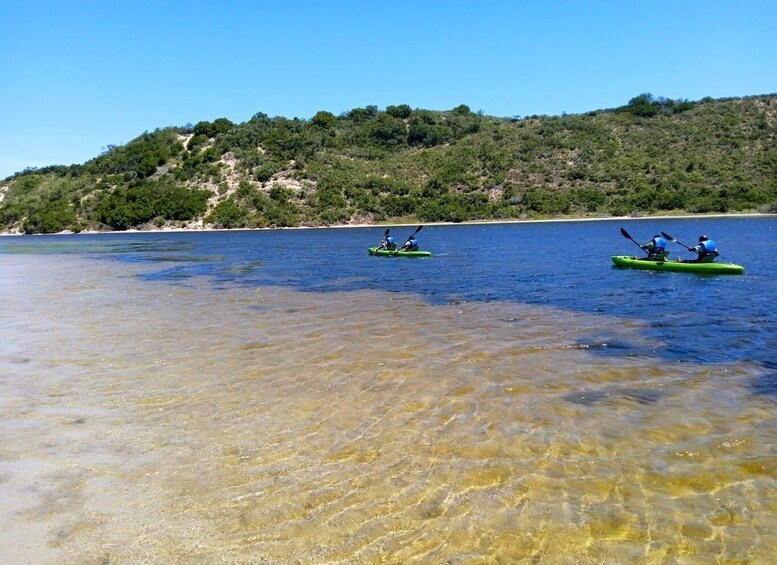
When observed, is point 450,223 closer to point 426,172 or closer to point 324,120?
point 426,172

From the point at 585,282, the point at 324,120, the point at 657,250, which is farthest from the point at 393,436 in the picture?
the point at 324,120

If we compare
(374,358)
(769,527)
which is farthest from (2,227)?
(769,527)

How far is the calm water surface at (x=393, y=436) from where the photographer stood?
4.81 meters

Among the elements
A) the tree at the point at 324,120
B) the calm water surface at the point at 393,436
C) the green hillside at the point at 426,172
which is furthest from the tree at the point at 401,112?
the calm water surface at the point at 393,436

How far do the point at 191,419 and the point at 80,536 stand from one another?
9.27 feet

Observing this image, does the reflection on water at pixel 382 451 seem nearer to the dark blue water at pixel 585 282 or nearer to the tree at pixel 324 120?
the dark blue water at pixel 585 282

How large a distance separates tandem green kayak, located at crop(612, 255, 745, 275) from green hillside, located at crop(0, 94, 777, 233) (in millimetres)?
59248

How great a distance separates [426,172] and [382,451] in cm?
9371

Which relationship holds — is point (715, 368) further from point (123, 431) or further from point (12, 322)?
point (12, 322)

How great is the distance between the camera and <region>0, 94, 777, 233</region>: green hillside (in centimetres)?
8406

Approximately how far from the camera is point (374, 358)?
35.0 feet

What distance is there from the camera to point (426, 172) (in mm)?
97812

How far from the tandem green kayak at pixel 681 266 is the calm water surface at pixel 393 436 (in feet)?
20.5

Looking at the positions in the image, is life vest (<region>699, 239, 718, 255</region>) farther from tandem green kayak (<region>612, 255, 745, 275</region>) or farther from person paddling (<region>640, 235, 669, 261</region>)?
person paddling (<region>640, 235, 669, 261</region>)
